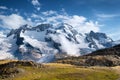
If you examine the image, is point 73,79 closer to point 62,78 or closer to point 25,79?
point 62,78

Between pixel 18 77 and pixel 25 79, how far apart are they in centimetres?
942

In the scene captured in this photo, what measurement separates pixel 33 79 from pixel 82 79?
34.8m

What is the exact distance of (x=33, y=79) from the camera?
627 ft

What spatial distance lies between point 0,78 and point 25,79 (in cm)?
1927

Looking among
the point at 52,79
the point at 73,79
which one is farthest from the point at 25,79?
the point at 73,79

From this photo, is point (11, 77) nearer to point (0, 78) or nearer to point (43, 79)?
point (0, 78)

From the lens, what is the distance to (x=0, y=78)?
7746 inches

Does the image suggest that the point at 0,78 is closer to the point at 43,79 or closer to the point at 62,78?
the point at 43,79

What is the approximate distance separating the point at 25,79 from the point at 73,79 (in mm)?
33511

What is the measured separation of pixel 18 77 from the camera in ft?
650

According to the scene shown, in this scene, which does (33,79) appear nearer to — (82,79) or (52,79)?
(52,79)

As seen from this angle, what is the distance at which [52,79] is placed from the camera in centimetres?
19425

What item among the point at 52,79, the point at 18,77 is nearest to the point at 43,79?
the point at 52,79

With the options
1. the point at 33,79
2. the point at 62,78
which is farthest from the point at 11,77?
the point at 62,78
